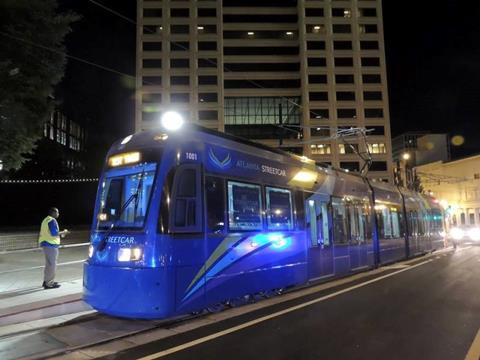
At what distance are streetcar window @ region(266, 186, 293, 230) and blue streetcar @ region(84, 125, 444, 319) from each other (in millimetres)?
23

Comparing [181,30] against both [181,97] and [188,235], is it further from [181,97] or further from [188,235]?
[188,235]

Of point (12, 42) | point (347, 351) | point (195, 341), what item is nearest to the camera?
point (347, 351)

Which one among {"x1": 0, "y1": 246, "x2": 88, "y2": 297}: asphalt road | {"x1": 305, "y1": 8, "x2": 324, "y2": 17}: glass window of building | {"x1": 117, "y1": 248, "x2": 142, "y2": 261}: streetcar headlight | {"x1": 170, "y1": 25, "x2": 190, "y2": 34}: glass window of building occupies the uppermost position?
{"x1": 305, "y1": 8, "x2": 324, "y2": 17}: glass window of building

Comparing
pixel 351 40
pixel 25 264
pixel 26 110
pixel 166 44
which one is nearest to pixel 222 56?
pixel 166 44

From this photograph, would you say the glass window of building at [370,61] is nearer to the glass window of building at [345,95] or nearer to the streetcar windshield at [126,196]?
the glass window of building at [345,95]

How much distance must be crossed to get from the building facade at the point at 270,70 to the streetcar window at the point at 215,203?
69.9 metres

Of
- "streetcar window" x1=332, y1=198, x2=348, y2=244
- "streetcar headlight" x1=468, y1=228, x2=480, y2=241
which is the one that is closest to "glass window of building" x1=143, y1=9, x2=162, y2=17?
"streetcar headlight" x1=468, y1=228, x2=480, y2=241

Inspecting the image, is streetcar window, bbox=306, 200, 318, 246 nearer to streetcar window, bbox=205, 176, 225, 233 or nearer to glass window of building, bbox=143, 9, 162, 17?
streetcar window, bbox=205, 176, 225, 233

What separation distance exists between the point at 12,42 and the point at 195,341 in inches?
633

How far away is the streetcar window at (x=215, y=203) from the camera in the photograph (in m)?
7.80

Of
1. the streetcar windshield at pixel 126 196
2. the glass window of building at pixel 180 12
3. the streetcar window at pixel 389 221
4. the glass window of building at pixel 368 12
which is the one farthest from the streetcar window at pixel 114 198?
the glass window of building at pixel 368 12

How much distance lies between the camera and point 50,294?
391 inches

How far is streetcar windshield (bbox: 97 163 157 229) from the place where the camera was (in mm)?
7246

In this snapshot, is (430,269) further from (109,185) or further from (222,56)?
(222,56)
